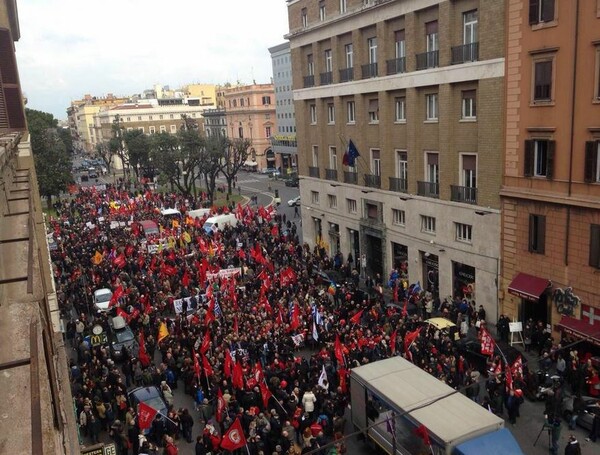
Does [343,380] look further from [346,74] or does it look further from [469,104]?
[346,74]

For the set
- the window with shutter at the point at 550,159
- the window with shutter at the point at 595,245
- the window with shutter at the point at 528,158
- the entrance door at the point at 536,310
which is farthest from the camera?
the entrance door at the point at 536,310

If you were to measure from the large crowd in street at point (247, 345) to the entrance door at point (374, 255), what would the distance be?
98cm

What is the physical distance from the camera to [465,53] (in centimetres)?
2545

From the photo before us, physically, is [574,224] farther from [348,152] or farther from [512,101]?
[348,152]

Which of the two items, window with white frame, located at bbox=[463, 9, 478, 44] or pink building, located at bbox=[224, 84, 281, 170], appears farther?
pink building, located at bbox=[224, 84, 281, 170]

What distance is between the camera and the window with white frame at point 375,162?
33094mm

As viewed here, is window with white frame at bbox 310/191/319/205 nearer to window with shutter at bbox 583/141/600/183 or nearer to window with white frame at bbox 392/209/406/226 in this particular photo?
window with white frame at bbox 392/209/406/226

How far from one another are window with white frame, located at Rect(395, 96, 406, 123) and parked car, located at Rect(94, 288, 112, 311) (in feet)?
60.2

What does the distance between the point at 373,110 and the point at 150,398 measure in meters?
21.1

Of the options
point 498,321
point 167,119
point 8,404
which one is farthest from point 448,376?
point 167,119

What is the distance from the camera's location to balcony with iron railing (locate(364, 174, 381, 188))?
33156 millimetres

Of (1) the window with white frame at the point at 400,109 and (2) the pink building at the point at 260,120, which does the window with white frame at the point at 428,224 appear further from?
(2) the pink building at the point at 260,120

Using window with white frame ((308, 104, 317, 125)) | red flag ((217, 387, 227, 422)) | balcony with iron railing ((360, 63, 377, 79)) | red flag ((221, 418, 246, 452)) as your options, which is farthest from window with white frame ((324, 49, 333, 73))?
red flag ((221, 418, 246, 452))

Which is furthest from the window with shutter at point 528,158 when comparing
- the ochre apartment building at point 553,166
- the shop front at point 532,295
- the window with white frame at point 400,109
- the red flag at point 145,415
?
the red flag at point 145,415
